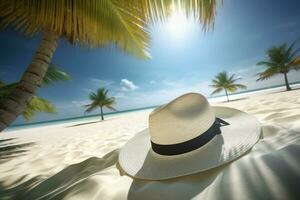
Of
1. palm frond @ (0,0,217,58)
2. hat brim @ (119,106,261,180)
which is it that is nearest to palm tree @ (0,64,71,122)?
palm frond @ (0,0,217,58)

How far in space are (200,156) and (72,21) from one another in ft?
6.95

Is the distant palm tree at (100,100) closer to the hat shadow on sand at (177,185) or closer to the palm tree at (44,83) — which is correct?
the palm tree at (44,83)

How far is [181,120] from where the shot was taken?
124 cm

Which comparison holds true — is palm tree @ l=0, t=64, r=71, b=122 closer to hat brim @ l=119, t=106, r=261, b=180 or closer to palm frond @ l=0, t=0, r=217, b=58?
palm frond @ l=0, t=0, r=217, b=58

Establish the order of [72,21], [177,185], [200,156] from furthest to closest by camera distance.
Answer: [72,21] < [200,156] < [177,185]

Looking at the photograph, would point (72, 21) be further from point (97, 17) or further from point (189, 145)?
point (189, 145)

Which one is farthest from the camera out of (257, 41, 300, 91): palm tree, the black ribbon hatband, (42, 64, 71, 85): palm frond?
(257, 41, 300, 91): palm tree

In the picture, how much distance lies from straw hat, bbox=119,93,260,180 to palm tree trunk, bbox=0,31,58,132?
1.22 meters

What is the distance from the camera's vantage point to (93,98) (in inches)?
944

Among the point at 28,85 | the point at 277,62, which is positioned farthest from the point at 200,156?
the point at 277,62

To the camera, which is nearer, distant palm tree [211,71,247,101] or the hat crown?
the hat crown

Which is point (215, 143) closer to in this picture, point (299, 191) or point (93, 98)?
point (299, 191)

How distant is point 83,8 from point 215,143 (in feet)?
6.54

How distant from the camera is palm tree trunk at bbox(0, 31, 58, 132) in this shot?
5.64 ft
